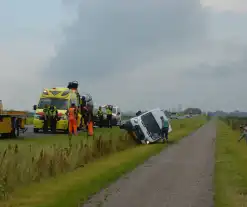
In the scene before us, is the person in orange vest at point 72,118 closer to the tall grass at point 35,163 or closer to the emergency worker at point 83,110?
the emergency worker at point 83,110

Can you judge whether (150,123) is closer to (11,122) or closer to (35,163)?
(11,122)

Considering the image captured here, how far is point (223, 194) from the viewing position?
12.1m

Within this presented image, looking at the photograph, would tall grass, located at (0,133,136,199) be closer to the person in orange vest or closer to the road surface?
the road surface

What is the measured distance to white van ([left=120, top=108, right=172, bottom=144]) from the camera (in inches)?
1235

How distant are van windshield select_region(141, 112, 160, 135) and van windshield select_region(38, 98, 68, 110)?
193 inches

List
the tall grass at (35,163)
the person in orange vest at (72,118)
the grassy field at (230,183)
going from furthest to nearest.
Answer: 1. the person in orange vest at (72,118)
2. the tall grass at (35,163)
3. the grassy field at (230,183)

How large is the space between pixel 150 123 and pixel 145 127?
601 mm

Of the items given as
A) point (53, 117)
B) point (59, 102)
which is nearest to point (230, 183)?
point (53, 117)

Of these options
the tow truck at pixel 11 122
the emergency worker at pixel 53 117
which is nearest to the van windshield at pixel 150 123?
the emergency worker at pixel 53 117

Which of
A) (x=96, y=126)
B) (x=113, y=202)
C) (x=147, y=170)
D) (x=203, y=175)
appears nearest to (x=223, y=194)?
(x=113, y=202)

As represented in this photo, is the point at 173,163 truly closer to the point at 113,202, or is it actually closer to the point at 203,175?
the point at 203,175

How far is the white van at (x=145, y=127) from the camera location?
31.4m

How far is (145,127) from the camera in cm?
3136

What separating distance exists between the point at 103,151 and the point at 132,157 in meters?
1.21
